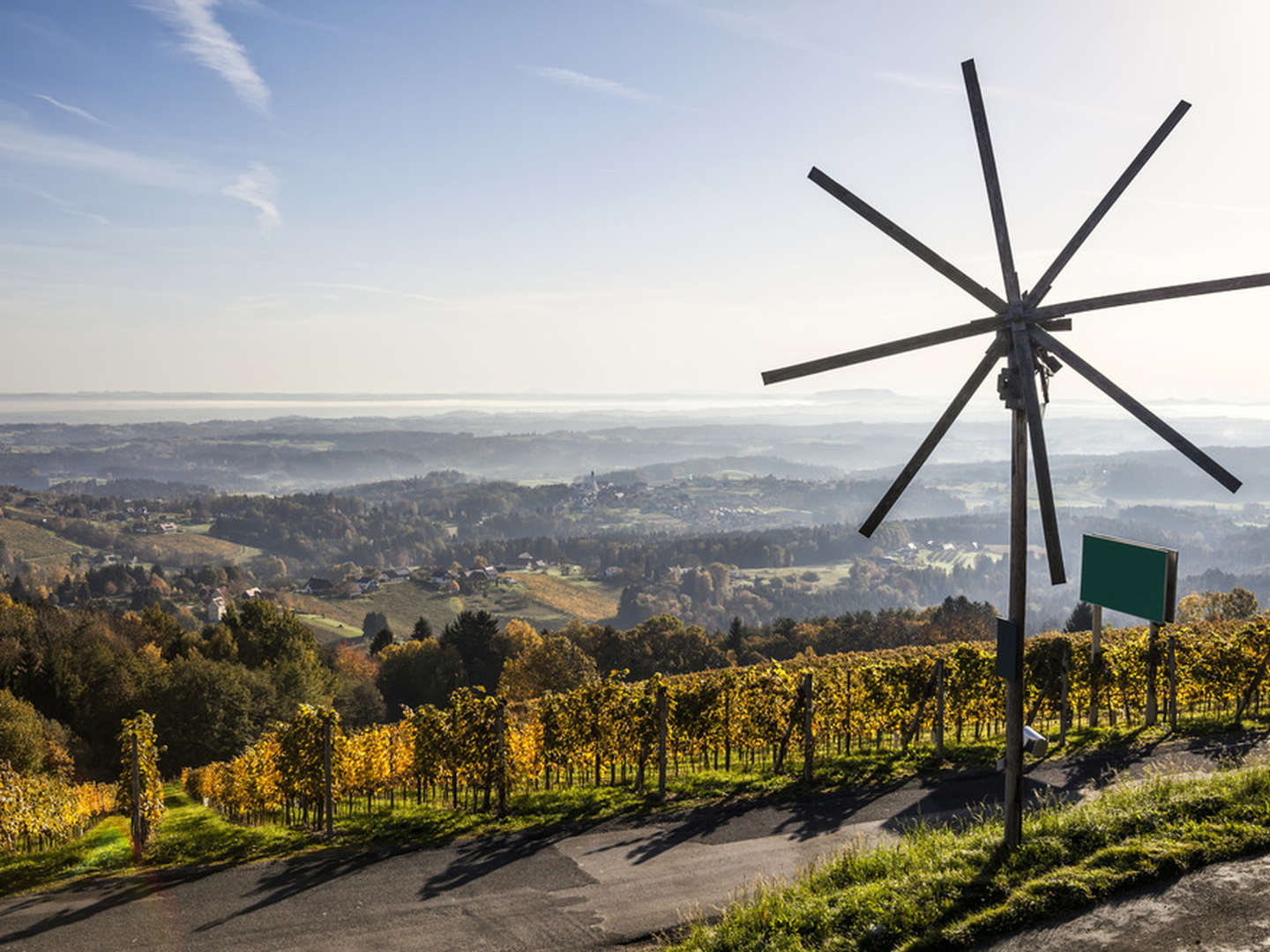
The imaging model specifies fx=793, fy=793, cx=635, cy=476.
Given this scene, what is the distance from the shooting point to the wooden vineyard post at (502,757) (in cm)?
1552

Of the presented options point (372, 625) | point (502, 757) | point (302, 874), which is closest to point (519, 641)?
point (372, 625)

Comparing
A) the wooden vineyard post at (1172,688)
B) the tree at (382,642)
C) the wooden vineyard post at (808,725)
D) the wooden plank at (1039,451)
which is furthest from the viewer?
the tree at (382,642)

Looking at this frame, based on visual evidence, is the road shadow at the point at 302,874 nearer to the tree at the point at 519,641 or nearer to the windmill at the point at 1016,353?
the windmill at the point at 1016,353

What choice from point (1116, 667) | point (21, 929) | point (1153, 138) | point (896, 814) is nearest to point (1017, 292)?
point (1153, 138)

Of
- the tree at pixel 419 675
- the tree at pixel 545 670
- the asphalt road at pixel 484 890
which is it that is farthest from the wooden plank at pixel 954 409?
the tree at pixel 419 675

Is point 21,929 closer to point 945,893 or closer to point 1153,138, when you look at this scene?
point 945,893

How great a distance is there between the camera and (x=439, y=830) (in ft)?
46.9

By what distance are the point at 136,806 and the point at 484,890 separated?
21.8 ft

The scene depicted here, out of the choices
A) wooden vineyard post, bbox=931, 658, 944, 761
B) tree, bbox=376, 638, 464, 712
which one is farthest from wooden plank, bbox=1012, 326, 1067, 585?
tree, bbox=376, 638, 464, 712

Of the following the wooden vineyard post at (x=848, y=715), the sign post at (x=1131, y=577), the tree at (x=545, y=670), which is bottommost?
the tree at (x=545, y=670)

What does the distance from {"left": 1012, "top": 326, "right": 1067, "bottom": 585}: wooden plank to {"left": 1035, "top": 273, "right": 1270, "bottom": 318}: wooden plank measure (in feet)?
1.38

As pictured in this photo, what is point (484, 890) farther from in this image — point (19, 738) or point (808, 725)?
point (19, 738)

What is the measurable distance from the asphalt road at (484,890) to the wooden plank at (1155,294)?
7.60 m

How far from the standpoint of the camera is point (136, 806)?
13547 mm
